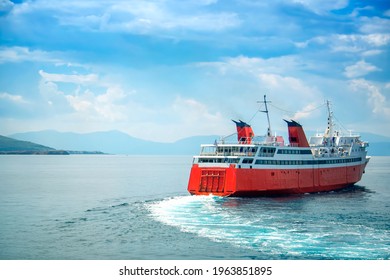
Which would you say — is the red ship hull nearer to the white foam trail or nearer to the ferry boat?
the ferry boat

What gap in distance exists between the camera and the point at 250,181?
46.5 metres

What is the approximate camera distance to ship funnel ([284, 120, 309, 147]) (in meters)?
54.8

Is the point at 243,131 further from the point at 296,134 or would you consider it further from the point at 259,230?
the point at 259,230

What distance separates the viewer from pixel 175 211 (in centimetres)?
3744

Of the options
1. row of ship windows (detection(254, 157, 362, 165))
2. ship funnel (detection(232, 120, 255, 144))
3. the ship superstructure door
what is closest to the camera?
the ship superstructure door

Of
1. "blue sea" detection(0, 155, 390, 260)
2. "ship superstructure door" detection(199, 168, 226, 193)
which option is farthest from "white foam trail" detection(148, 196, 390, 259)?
"ship superstructure door" detection(199, 168, 226, 193)

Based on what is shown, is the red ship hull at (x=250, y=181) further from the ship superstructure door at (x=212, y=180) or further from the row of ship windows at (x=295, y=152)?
the row of ship windows at (x=295, y=152)

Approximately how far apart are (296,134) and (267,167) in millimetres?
8780

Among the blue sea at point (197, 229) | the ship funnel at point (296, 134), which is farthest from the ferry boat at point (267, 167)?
the blue sea at point (197, 229)

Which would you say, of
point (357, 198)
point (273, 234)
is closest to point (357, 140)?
point (357, 198)

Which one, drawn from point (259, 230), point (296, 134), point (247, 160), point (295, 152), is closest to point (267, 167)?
point (247, 160)
